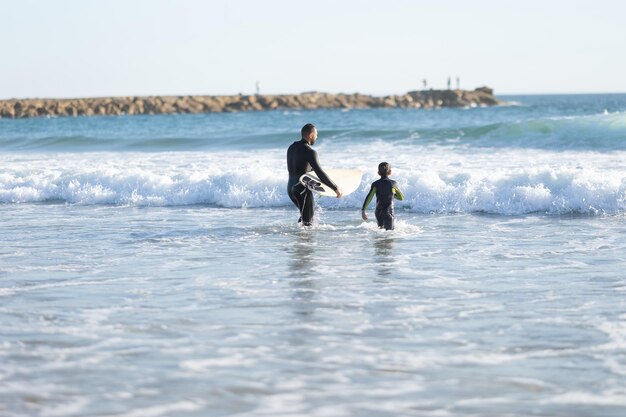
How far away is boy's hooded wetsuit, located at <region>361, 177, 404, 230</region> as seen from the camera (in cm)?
1166

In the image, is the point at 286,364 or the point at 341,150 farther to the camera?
the point at 341,150

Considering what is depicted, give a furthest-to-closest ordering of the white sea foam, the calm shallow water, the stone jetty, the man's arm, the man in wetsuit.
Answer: the stone jetty, the white sea foam, the man in wetsuit, the man's arm, the calm shallow water

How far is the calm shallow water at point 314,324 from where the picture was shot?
514cm

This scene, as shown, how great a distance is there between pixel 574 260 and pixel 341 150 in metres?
18.0

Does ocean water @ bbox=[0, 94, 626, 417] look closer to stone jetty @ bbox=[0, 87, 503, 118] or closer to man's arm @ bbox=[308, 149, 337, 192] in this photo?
man's arm @ bbox=[308, 149, 337, 192]

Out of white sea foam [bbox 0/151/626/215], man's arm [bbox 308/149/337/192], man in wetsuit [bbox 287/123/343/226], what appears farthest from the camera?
white sea foam [bbox 0/151/626/215]

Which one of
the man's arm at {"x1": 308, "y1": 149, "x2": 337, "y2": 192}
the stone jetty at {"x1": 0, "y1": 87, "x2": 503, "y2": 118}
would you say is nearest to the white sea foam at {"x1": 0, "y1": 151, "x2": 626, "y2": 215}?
the man's arm at {"x1": 308, "y1": 149, "x2": 337, "y2": 192}

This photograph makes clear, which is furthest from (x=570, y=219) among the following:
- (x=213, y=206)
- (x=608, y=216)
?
(x=213, y=206)

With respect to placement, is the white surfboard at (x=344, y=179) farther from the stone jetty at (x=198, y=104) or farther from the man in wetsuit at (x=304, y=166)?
the stone jetty at (x=198, y=104)

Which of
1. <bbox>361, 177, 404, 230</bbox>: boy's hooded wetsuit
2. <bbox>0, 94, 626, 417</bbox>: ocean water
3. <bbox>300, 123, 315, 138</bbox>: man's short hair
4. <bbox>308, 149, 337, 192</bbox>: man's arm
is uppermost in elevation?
<bbox>300, 123, 315, 138</bbox>: man's short hair

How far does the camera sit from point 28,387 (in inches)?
209

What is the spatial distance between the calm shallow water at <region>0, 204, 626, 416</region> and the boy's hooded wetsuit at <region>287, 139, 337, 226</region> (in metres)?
0.67

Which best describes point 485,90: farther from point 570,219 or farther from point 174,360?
point 174,360

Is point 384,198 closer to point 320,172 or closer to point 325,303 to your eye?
point 320,172
